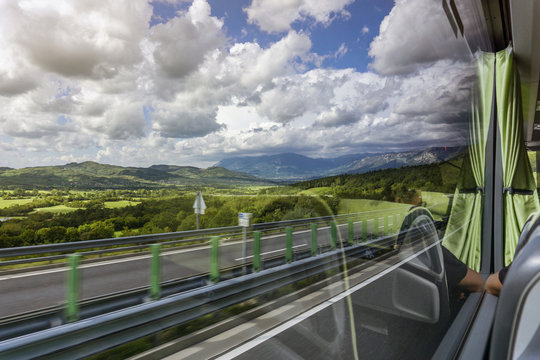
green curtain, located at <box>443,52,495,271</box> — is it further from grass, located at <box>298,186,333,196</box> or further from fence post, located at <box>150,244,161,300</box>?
fence post, located at <box>150,244,161,300</box>

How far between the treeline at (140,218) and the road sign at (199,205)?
0.10ft

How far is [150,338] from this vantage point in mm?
2666

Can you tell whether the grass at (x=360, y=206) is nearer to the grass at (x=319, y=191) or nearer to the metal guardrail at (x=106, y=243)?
the grass at (x=319, y=191)

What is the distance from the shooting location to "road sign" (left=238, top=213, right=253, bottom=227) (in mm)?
2141

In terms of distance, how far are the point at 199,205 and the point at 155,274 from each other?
1.33m

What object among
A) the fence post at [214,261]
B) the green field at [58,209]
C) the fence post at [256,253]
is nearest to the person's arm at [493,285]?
the fence post at [256,253]

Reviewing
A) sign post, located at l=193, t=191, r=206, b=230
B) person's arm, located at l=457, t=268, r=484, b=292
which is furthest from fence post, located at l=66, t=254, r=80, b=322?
person's arm, located at l=457, t=268, r=484, b=292

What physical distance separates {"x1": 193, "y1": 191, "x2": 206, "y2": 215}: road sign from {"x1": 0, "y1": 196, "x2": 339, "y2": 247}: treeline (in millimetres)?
31

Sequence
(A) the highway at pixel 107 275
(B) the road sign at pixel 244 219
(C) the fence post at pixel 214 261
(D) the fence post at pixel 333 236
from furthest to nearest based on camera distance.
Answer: (C) the fence post at pixel 214 261
(A) the highway at pixel 107 275
(B) the road sign at pixel 244 219
(D) the fence post at pixel 333 236

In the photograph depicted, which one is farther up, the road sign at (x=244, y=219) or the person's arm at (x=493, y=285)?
the road sign at (x=244, y=219)

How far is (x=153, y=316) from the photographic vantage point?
2.75 metres

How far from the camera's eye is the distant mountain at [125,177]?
1.61m

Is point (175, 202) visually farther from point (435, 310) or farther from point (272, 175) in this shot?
point (435, 310)

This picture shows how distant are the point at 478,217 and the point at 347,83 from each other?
2702 millimetres
